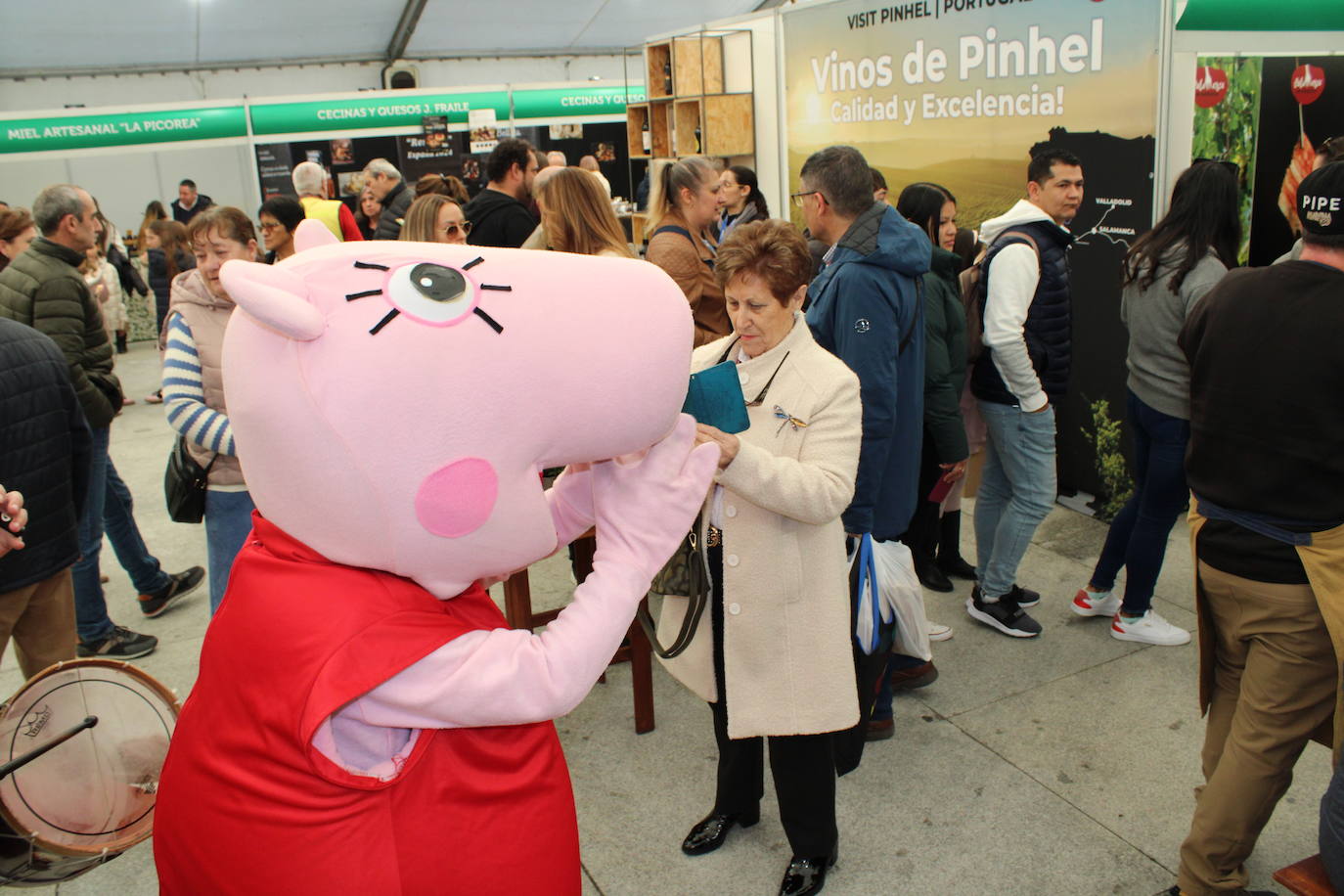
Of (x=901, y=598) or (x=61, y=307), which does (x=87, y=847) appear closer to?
(x=901, y=598)

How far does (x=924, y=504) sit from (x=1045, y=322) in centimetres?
84

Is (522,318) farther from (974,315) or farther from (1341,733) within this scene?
(974,315)

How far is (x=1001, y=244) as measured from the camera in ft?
12.6

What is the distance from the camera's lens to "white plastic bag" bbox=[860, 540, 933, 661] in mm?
2793

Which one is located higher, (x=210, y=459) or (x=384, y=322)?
(x=384, y=322)

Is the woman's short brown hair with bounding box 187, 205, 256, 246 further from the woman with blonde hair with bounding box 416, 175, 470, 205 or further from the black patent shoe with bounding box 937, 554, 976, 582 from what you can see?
the black patent shoe with bounding box 937, 554, 976, 582

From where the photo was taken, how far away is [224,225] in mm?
3400

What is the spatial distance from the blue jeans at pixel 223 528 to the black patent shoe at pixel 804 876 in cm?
200

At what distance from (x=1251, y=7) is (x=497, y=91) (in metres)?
8.97

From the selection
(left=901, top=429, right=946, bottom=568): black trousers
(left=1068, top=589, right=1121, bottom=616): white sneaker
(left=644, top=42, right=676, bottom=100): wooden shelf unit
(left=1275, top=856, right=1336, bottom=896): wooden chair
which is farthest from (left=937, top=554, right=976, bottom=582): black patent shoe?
(left=644, top=42, right=676, bottom=100): wooden shelf unit

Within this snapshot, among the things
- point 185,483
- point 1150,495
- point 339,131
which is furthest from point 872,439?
point 339,131

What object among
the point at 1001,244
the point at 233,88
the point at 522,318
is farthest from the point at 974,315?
the point at 233,88

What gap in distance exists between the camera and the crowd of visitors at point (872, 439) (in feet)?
7.46

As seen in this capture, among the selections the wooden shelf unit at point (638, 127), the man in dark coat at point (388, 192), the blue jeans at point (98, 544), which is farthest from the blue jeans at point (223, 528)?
the wooden shelf unit at point (638, 127)
